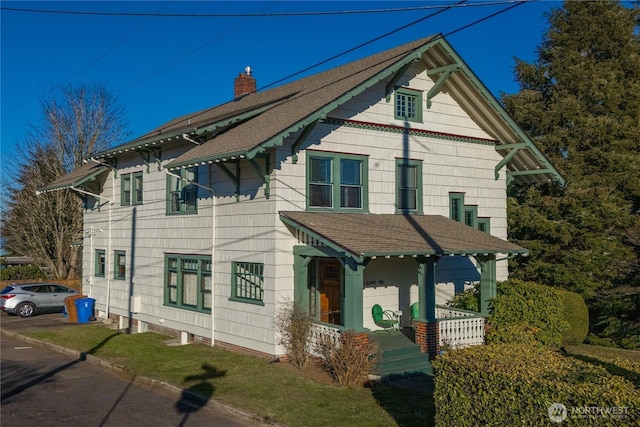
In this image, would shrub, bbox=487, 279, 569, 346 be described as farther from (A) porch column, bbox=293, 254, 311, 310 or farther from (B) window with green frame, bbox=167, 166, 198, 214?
(B) window with green frame, bbox=167, 166, 198, 214

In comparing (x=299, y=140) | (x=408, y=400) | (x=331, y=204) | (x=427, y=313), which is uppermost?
(x=299, y=140)

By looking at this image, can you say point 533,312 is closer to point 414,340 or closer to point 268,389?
point 414,340

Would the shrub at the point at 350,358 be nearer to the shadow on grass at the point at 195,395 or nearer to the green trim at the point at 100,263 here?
the shadow on grass at the point at 195,395

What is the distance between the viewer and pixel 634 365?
24.1 ft

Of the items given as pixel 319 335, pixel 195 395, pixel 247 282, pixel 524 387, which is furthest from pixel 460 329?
pixel 524 387

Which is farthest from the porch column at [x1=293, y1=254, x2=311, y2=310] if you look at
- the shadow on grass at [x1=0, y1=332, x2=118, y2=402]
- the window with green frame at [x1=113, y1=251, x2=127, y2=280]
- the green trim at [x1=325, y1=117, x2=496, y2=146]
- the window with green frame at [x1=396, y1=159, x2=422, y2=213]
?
the window with green frame at [x1=113, y1=251, x2=127, y2=280]

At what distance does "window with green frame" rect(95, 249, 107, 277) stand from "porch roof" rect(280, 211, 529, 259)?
11.8 meters

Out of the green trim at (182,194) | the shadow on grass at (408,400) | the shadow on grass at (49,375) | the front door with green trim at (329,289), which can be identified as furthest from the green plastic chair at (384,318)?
the shadow on grass at (49,375)

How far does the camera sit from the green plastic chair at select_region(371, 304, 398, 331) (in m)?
16.2

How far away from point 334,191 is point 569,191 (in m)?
13.3

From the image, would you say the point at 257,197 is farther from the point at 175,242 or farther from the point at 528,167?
the point at 528,167

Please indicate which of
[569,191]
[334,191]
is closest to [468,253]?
[334,191]

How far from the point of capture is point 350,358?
489 inches

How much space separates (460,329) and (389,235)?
3249mm
